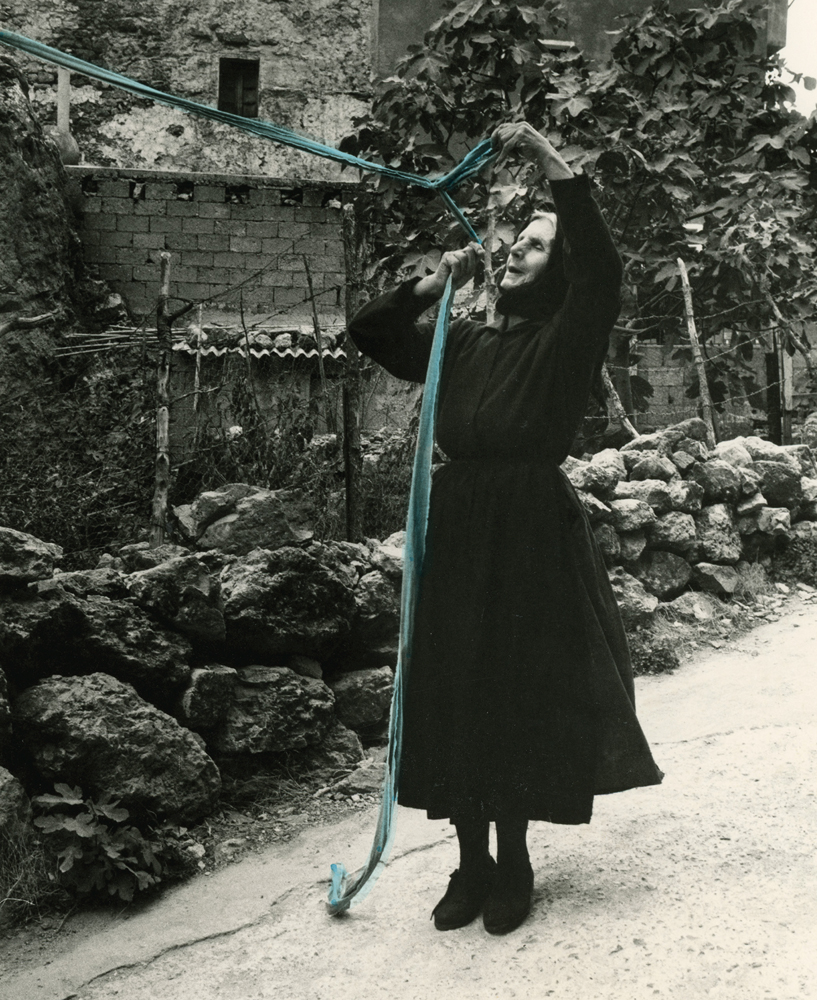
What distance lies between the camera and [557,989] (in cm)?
223

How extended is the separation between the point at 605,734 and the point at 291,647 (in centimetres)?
169

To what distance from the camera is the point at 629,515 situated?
18.0 ft

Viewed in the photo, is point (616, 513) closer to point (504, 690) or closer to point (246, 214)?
point (504, 690)

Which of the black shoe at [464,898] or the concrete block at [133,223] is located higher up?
the concrete block at [133,223]

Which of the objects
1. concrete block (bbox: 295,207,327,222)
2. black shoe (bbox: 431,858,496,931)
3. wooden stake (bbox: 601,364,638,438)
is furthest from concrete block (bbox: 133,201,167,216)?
black shoe (bbox: 431,858,496,931)

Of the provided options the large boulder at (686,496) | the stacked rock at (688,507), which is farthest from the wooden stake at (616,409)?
the large boulder at (686,496)

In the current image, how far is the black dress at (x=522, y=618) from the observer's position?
2.44 meters

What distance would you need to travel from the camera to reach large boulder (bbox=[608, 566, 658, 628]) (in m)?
5.15

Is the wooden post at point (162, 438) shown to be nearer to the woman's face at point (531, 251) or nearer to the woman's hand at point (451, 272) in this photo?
the woman's hand at point (451, 272)

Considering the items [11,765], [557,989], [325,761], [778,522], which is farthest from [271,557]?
[778,522]

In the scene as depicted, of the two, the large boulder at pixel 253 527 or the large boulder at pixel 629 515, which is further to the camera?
Answer: the large boulder at pixel 629 515

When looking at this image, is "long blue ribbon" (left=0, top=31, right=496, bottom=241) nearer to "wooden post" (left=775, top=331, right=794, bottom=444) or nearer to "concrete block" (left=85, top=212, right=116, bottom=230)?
"concrete block" (left=85, top=212, right=116, bottom=230)

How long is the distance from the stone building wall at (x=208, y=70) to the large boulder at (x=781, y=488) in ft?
22.0

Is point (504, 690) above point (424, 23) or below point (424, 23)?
below
